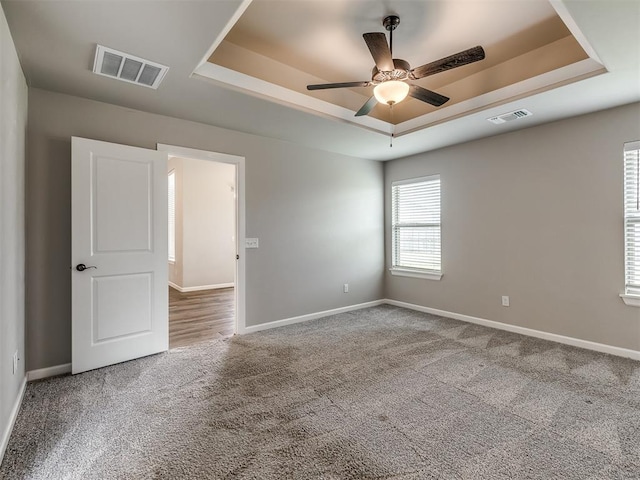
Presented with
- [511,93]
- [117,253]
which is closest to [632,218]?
[511,93]

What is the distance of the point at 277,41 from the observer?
9.13ft

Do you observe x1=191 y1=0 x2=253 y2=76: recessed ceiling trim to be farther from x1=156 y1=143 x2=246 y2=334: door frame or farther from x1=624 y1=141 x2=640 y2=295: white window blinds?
x1=624 y1=141 x2=640 y2=295: white window blinds

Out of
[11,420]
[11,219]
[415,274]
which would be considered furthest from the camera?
[415,274]

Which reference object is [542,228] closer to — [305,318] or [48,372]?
[305,318]

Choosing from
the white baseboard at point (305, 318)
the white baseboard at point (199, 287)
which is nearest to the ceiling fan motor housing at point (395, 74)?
the white baseboard at point (305, 318)

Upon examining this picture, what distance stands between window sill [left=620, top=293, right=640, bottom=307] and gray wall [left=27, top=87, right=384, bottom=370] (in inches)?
120

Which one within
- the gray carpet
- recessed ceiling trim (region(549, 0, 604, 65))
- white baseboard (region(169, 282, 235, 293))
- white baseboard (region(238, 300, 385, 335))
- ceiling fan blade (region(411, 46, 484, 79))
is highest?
recessed ceiling trim (region(549, 0, 604, 65))

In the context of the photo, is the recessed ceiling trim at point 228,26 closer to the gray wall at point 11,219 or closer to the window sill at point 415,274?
the gray wall at point 11,219

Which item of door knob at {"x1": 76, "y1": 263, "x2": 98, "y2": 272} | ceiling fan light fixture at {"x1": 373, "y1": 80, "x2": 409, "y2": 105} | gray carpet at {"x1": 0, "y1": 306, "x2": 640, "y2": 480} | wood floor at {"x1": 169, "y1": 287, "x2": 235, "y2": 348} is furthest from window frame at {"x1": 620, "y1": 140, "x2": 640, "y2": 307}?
door knob at {"x1": 76, "y1": 263, "x2": 98, "y2": 272}

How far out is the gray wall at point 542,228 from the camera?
3.18 meters

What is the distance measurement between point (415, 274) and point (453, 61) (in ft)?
11.1

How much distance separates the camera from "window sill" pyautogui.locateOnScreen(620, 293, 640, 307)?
9.91ft

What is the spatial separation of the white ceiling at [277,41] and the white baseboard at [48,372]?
241cm

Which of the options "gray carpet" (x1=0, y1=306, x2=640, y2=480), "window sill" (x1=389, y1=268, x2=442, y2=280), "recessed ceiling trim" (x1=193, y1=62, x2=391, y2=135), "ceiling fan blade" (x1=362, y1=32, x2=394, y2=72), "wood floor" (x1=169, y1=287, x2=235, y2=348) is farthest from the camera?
"window sill" (x1=389, y1=268, x2=442, y2=280)
